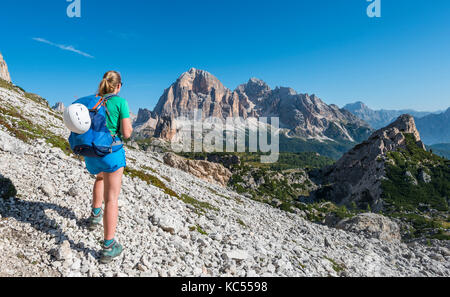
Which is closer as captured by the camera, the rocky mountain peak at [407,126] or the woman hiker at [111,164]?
the woman hiker at [111,164]

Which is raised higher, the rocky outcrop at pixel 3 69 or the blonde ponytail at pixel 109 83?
the rocky outcrop at pixel 3 69

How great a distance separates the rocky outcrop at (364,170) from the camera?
86350 millimetres

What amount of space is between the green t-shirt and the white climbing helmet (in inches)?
26.3

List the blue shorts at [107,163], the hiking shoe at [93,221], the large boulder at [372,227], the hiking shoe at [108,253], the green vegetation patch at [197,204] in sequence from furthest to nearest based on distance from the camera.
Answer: the large boulder at [372,227], the green vegetation patch at [197,204], the hiking shoe at [93,221], the hiking shoe at [108,253], the blue shorts at [107,163]

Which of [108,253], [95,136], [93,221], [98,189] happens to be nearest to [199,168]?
[93,221]

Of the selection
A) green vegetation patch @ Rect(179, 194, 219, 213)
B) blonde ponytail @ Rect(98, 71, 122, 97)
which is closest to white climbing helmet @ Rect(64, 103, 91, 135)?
blonde ponytail @ Rect(98, 71, 122, 97)

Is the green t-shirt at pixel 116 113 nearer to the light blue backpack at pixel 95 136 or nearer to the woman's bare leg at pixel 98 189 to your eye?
the light blue backpack at pixel 95 136

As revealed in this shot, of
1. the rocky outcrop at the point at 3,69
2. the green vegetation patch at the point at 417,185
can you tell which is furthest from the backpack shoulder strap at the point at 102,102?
the rocky outcrop at the point at 3,69

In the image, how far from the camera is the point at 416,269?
17.9 m

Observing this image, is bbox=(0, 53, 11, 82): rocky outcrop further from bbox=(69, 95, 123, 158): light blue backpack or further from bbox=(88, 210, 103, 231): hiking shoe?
bbox=(69, 95, 123, 158): light blue backpack

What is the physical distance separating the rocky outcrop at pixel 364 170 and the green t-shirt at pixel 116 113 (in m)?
90.7

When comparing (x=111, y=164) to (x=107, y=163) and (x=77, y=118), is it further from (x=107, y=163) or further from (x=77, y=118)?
(x=77, y=118)
